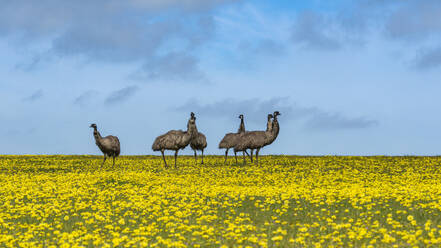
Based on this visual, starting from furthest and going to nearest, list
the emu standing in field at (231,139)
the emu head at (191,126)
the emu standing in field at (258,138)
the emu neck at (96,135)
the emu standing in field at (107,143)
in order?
1. the emu neck at (96,135)
2. the emu standing in field at (107,143)
3. the emu standing in field at (231,139)
4. the emu standing in field at (258,138)
5. the emu head at (191,126)

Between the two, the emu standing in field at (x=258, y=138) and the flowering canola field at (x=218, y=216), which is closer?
the flowering canola field at (x=218, y=216)

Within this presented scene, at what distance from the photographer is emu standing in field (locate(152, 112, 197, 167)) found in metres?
37.1

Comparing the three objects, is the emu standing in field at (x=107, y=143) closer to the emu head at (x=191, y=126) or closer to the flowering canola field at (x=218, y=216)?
the emu head at (x=191, y=126)

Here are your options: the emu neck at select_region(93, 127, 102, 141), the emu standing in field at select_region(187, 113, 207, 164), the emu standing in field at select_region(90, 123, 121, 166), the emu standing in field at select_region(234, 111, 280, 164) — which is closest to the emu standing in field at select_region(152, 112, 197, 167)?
the emu standing in field at select_region(187, 113, 207, 164)

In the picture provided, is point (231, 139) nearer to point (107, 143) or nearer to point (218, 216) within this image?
point (107, 143)

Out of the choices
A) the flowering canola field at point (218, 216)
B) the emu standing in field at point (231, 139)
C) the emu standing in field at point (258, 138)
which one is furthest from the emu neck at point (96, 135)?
the flowering canola field at point (218, 216)

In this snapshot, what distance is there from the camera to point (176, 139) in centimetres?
3703

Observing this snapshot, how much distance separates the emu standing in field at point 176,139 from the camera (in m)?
37.1

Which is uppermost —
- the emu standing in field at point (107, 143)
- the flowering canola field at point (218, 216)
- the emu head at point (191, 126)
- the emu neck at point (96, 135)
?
the emu head at point (191, 126)

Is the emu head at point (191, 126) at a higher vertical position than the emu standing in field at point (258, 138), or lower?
higher

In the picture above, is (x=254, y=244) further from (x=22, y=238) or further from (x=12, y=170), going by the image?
(x=12, y=170)

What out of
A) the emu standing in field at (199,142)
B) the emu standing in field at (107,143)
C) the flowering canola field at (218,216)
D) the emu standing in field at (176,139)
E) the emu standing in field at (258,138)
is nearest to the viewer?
the flowering canola field at (218,216)

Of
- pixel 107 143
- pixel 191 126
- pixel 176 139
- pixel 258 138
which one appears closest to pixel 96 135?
pixel 107 143

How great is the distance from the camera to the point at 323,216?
1527 centimetres
